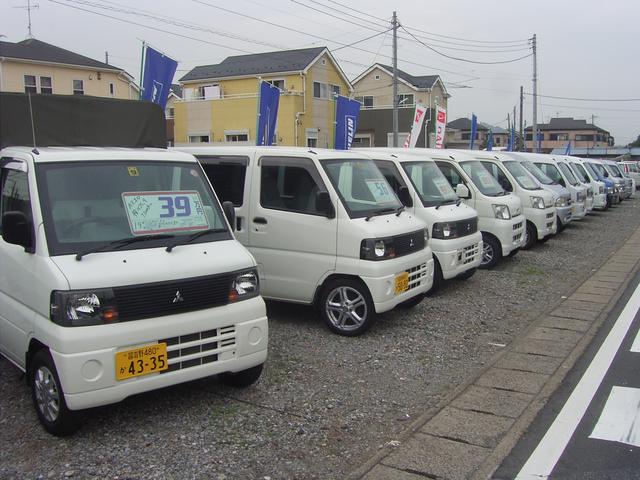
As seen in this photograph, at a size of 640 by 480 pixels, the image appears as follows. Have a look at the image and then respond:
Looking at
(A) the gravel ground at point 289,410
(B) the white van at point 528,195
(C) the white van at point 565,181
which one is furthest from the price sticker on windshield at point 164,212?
(C) the white van at point 565,181

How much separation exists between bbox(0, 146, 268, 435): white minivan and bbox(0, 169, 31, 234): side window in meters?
0.01

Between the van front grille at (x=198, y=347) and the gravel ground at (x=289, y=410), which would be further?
the van front grille at (x=198, y=347)

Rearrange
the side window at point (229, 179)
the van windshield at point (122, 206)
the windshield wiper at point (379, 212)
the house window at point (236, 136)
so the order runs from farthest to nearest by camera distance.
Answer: the house window at point (236, 136)
the side window at point (229, 179)
the windshield wiper at point (379, 212)
the van windshield at point (122, 206)

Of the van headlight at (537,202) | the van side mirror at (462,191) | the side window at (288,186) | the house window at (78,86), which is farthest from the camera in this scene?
the house window at (78,86)

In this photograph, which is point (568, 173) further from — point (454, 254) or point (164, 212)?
point (164, 212)

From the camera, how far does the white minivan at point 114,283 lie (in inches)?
146

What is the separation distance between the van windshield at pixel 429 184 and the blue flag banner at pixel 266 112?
5631 mm

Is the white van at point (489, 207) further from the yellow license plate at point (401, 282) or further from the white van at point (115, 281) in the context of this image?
the white van at point (115, 281)

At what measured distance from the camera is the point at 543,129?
92.8 metres

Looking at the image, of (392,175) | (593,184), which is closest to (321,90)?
(593,184)

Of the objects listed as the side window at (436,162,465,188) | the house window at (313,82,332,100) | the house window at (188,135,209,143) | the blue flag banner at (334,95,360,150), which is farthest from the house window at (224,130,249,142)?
the side window at (436,162,465,188)

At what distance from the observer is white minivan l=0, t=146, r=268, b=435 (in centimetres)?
371

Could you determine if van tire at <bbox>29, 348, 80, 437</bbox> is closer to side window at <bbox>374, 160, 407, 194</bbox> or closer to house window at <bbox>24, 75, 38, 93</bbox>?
side window at <bbox>374, 160, 407, 194</bbox>

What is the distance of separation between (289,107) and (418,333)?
27.5 meters
